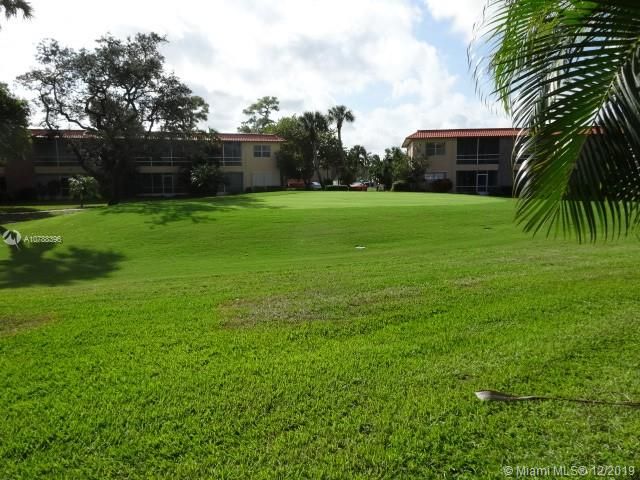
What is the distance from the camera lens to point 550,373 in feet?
13.1

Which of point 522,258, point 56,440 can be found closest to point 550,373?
point 56,440

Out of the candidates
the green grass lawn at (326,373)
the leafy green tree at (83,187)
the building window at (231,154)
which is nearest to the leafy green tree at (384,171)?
the building window at (231,154)

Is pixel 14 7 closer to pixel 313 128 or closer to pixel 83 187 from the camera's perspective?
pixel 83 187

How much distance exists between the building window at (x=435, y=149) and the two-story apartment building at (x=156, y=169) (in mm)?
16876

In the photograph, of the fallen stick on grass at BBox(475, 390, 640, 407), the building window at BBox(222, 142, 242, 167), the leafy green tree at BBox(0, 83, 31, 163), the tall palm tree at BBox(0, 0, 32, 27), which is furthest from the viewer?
the building window at BBox(222, 142, 242, 167)

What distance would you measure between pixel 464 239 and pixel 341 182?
150 feet

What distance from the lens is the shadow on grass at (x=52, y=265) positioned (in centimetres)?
1180

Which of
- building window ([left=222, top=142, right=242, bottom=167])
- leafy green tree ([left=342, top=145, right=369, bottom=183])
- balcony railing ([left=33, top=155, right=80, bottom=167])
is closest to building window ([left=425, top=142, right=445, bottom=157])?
leafy green tree ([left=342, top=145, right=369, bottom=183])

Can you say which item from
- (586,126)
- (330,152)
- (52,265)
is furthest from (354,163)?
(586,126)

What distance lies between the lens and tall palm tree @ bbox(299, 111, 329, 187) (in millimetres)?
59906

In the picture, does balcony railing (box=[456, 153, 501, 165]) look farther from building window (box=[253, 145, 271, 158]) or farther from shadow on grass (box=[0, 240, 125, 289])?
shadow on grass (box=[0, 240, 125, 289])

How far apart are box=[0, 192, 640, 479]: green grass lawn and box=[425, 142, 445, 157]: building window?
144ft

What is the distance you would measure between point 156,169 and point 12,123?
56.9ft

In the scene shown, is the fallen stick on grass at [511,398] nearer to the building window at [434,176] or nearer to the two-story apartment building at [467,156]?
the building window at [434,176]
